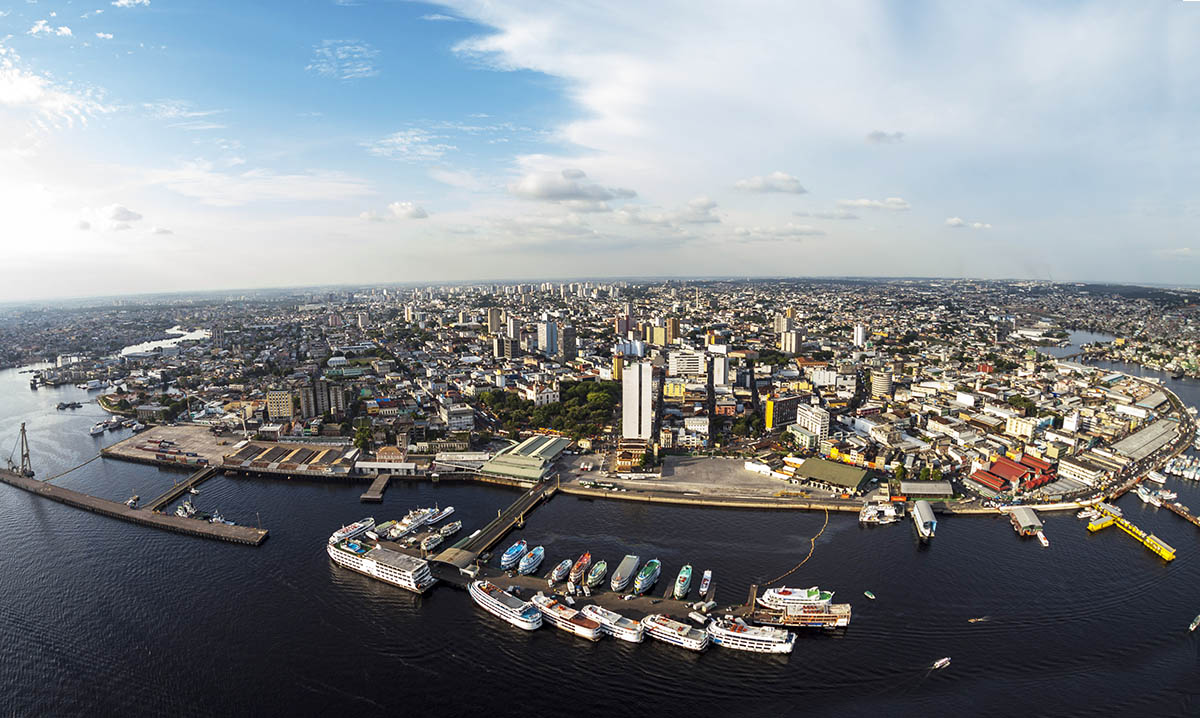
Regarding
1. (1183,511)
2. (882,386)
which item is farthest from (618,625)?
(882,386)

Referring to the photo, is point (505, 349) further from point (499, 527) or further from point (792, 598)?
point (792, 598)

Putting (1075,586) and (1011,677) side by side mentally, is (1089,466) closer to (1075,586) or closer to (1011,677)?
(1075,586)

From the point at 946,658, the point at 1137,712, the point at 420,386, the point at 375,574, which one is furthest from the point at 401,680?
the point at 420,386

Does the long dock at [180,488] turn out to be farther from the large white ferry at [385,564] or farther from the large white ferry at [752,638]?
the large white ferry at [752,638]

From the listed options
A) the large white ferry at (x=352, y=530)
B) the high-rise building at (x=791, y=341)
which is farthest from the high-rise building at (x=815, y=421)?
the high-rise building at (x=791, y=341)

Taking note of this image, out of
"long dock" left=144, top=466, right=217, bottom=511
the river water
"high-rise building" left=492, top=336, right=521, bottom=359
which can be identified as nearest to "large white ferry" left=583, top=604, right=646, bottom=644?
the river water
